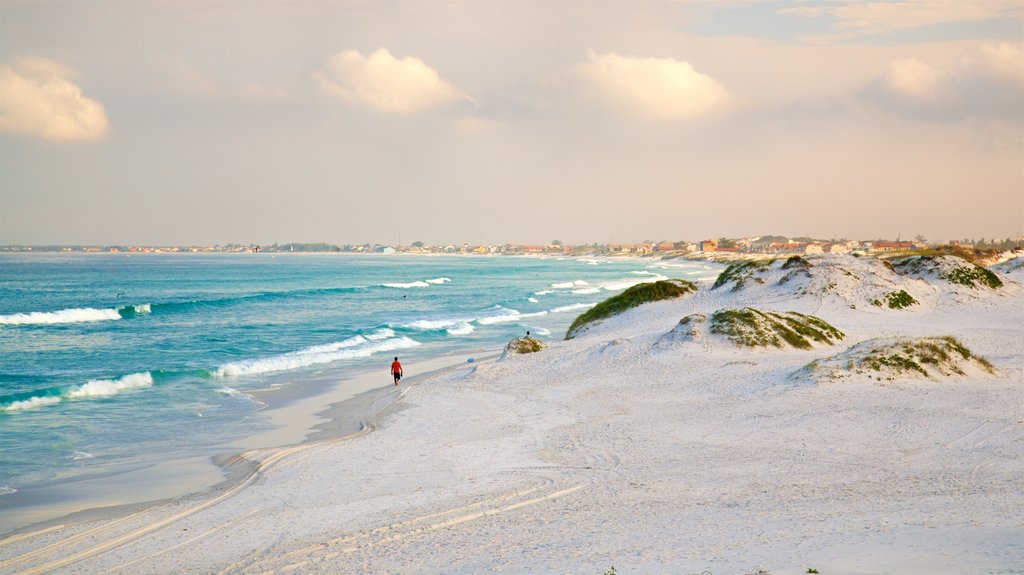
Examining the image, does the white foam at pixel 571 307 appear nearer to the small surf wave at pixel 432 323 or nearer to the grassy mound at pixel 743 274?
the small surf wave at pixel 432 323

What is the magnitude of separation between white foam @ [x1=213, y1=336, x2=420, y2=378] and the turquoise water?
0.30 feet

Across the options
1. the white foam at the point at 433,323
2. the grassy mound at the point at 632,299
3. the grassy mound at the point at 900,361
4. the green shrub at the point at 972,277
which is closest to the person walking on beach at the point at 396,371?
the grassy mound at the point at 632,299

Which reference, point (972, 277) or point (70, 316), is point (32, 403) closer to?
point (70, 316)

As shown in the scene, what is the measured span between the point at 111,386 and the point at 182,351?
36.0 feet

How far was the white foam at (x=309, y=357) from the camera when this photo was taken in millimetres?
35000

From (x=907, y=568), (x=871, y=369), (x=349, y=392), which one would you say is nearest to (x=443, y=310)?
(x=349, y=392)

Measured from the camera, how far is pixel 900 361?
2141 centimetres

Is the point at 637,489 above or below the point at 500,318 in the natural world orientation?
above

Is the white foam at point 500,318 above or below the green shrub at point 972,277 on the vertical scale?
below

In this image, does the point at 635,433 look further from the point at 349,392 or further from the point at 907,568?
the point at 349,392

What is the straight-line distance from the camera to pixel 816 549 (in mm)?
9531

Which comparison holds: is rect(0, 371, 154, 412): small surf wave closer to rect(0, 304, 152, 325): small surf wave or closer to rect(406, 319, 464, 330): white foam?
rect(406, 319, 464, 330): white foam

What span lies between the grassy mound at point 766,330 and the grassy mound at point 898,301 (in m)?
9.67

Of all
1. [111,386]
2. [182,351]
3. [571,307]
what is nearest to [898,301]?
[571,307]
